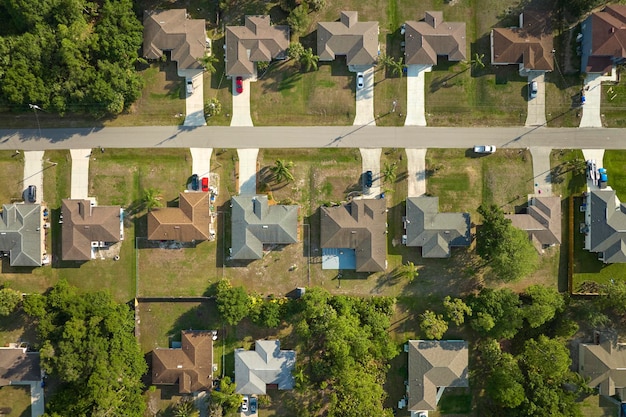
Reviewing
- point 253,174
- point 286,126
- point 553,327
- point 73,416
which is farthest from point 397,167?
point 73,416

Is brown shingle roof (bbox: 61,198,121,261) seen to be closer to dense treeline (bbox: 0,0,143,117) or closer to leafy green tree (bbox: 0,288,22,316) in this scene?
leafy green tree (bbox: 0,288,22,316)

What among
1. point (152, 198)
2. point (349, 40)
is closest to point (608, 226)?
point (349, 40)

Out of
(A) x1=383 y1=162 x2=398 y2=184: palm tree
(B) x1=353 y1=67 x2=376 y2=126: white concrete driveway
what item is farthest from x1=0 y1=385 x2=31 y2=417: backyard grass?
(B) x1=353 y1=67 x2=376 y2=126: white concrete driveway

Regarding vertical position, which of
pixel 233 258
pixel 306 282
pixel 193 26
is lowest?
pixel 306 282

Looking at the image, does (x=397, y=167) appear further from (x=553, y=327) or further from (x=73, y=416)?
(x=73, y=416)

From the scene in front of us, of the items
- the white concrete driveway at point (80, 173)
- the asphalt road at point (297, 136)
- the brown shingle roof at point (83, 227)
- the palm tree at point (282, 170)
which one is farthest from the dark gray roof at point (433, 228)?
the white concrete driveway at point (80, 173)

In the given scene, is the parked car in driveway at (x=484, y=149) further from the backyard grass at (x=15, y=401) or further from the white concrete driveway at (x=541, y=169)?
the backyard grass at (x=15, y=401)

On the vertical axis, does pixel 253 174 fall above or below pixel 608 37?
below
